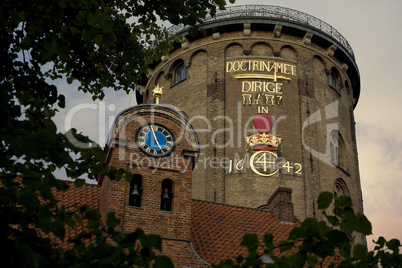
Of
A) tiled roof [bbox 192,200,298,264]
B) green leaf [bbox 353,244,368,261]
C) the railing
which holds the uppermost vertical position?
the railing

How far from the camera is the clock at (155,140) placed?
51.5 feet

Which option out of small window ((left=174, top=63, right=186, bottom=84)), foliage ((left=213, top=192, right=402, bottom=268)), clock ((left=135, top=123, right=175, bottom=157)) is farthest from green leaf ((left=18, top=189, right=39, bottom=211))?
small window ((left=174, top=63, right=186, bottom=84))

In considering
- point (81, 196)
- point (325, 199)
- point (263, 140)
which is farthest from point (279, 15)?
point (325, 199)

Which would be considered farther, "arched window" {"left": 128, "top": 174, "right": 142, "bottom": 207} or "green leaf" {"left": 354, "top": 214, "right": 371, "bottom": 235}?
"arched window" {"left": 128, "top": 174, "right": 142, "bottom": 207}

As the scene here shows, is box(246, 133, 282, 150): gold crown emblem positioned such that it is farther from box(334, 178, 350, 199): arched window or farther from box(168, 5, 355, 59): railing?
box(168, 5, 355, 59): railing

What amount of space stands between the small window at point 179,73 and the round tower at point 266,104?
3.0 inches

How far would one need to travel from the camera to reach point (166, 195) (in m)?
15.4

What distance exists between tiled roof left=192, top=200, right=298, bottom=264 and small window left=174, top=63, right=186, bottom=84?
12269mm

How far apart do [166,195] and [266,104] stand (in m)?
12.6

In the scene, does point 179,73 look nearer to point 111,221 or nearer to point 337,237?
point 111,221

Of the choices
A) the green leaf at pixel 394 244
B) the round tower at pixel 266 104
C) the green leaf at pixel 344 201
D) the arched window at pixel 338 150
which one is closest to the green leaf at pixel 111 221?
the green leaf at pixel 344 201

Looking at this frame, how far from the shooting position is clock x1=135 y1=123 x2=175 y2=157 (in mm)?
15695

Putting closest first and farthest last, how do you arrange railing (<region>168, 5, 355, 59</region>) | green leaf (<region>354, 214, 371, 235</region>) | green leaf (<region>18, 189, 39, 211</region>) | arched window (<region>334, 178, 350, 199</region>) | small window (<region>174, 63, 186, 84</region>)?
green leaf (<region>18, 189, 39, 211</region>) → green leaf (<region>354, 214, 371, 235</region>) → arched window (<region>334, 178, 350, 199</region>) → small window (<region>174, 63, 186, 84</region>) → railing (<region>168, 5, 355, 59</region>)

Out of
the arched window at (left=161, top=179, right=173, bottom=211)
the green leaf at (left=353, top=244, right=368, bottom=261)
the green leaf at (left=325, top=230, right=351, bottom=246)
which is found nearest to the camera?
the green leaf at (left=325, top=230, right=351, bottom=246)
